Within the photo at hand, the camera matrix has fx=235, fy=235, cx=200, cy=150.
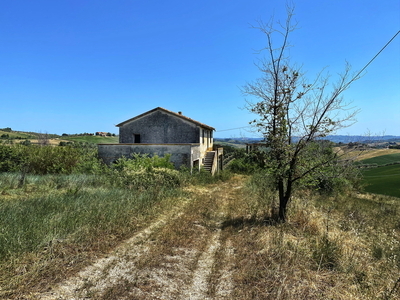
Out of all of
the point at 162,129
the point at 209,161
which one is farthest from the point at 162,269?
the point at 209,161

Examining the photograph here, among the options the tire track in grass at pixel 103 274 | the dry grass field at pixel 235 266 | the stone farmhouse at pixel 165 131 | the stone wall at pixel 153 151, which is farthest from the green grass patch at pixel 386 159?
the tire track in grass at pixel 103 274

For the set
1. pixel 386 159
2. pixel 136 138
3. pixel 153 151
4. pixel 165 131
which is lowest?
pixel 386 159

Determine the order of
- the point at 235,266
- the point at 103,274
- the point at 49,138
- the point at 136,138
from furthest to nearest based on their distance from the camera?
the point at 49,138 < the point at 136,138 < the point at 235,266 < the point at 103,274

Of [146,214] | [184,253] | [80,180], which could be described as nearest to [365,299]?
[184,253]

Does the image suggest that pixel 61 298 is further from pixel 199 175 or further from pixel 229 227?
pixel 199 175

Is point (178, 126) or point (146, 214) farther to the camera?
point (178, 126)

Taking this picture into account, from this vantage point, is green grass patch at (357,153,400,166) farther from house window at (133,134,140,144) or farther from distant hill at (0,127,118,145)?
distant hill at (0,127,118,145)

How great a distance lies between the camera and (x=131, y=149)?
17.0 metres

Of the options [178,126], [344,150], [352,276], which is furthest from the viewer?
[178,126]

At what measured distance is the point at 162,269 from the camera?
3.92m

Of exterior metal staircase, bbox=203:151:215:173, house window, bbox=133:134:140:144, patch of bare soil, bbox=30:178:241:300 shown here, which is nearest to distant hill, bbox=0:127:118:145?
house window, bbox=133:134:140:144

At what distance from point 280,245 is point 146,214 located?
399 cm

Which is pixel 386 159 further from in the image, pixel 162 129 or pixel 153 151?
pixel 153 151

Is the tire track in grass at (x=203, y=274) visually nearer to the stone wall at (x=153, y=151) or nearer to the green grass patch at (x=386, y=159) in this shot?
the stone wall at (x=153, y=151)
